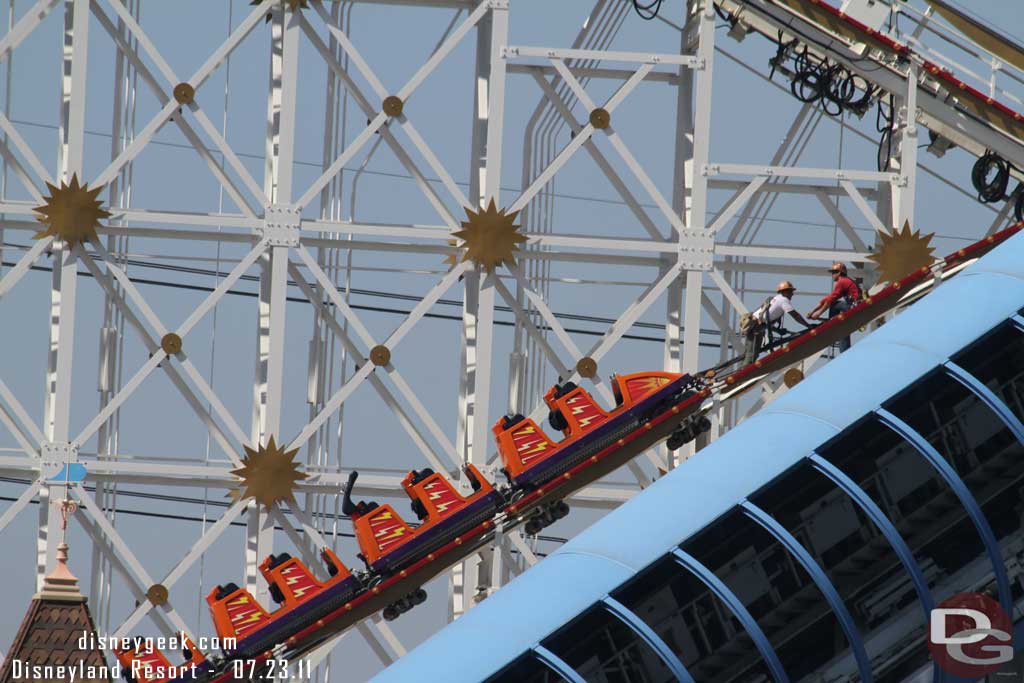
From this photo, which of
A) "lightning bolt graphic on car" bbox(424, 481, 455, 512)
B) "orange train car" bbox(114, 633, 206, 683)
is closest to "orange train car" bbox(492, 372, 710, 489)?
"lightning bolt graphic on car" bbox(424, 481, 455, 512)

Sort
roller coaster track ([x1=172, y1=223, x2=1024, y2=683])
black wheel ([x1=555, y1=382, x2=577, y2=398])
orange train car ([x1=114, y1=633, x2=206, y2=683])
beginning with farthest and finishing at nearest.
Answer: black wheel ([x1=555, y1=382, x2=577, y2=398]), roller coaster track ([x1=172, y1=223, x2=1024, y2=683]), orange train car ([x1=114, y1=633, x2=206, y2=683])

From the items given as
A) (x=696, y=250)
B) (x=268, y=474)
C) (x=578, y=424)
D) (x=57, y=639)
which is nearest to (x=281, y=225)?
(x=268, y=474)

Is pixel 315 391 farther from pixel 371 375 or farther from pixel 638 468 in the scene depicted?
pixel 638 468

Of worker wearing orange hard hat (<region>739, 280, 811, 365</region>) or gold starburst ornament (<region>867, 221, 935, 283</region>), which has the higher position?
gold starburst ornament (<region>867, 221, 935, 283</region>)

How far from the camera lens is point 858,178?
3306cm

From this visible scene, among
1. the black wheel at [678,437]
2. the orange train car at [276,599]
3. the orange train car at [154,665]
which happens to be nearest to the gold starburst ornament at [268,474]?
the orange train car at [276,599]

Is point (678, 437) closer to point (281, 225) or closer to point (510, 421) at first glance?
point (510, 421)

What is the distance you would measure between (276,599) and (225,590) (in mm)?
717

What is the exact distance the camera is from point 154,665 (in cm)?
2784

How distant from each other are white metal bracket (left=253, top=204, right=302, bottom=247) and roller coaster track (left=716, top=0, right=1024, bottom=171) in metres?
7.61

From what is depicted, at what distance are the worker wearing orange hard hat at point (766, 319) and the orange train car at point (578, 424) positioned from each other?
1.12 metres

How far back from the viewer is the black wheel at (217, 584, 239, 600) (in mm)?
28094

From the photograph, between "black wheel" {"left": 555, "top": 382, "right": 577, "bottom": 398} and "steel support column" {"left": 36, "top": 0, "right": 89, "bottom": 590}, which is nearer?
"black wheel" {"left": 555, "top": 382, "right": 577, "bottom": 398}

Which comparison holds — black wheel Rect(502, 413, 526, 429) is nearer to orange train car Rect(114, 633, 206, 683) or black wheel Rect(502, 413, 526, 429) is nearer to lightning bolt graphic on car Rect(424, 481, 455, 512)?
lightning bolt graphic on car Rect(424, 481, 455, 512)
